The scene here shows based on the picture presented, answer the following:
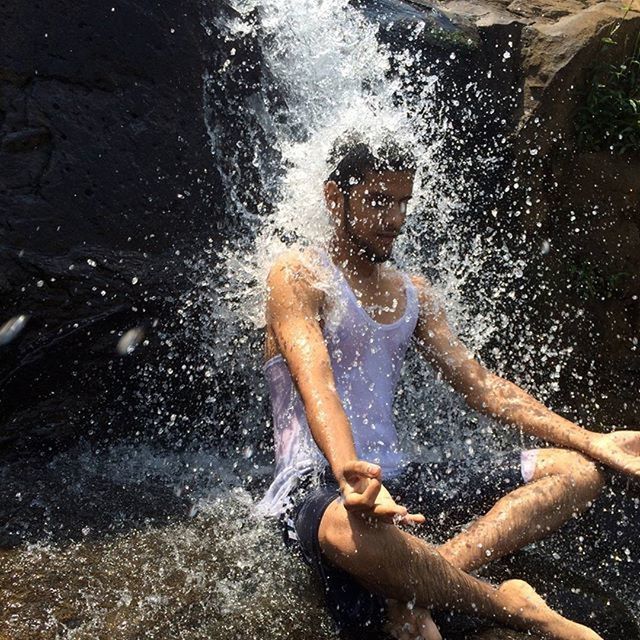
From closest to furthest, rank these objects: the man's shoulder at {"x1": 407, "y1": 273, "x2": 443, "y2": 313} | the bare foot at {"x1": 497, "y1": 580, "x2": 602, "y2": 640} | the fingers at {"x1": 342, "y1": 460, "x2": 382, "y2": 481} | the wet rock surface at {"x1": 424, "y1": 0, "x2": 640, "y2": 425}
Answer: the fingers at {"x1": 342, "y1": 460, "x2": 382, "y2": 481}
the bare foot at {"x1": 497, "y1": 580, "x2": 602, "y2": 640}
the man's shoulder at {"x1": 407, "y1": 273, "x2": 443, "y2": 313}
the wet rock surface at {"x1": 424, "y1": 0, "x2": 640, "y2": 425}

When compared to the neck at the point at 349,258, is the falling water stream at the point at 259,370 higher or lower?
lower

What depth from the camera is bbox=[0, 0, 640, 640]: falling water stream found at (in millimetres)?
2842

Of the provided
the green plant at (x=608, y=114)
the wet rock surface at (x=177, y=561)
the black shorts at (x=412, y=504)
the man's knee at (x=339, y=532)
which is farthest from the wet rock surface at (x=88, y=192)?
the green plant at (x=608, y=114)

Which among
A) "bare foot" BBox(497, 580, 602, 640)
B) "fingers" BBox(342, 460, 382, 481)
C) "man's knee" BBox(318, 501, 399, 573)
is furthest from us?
"bare foot" BBox(497, 580, 602, 640)

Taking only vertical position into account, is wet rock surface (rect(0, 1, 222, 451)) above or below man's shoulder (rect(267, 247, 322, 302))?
below

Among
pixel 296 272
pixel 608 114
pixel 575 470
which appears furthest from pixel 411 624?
pixel 608 114

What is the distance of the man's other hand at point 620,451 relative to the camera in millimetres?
2918

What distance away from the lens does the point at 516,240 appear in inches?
203

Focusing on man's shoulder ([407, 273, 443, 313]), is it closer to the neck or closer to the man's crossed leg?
the neck

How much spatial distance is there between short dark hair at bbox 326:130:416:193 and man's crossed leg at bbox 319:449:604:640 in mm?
1120

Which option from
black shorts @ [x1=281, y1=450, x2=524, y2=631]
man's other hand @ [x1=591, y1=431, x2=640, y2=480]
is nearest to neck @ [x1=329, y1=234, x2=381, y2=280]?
black shorts @ [x1=281, y1=450, x2=524, y2=631]

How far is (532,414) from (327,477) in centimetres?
86

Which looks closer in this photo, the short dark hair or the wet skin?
the wet skin

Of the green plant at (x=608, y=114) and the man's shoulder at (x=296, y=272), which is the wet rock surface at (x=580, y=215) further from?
the man's shoulder at (x=296, y=272)
